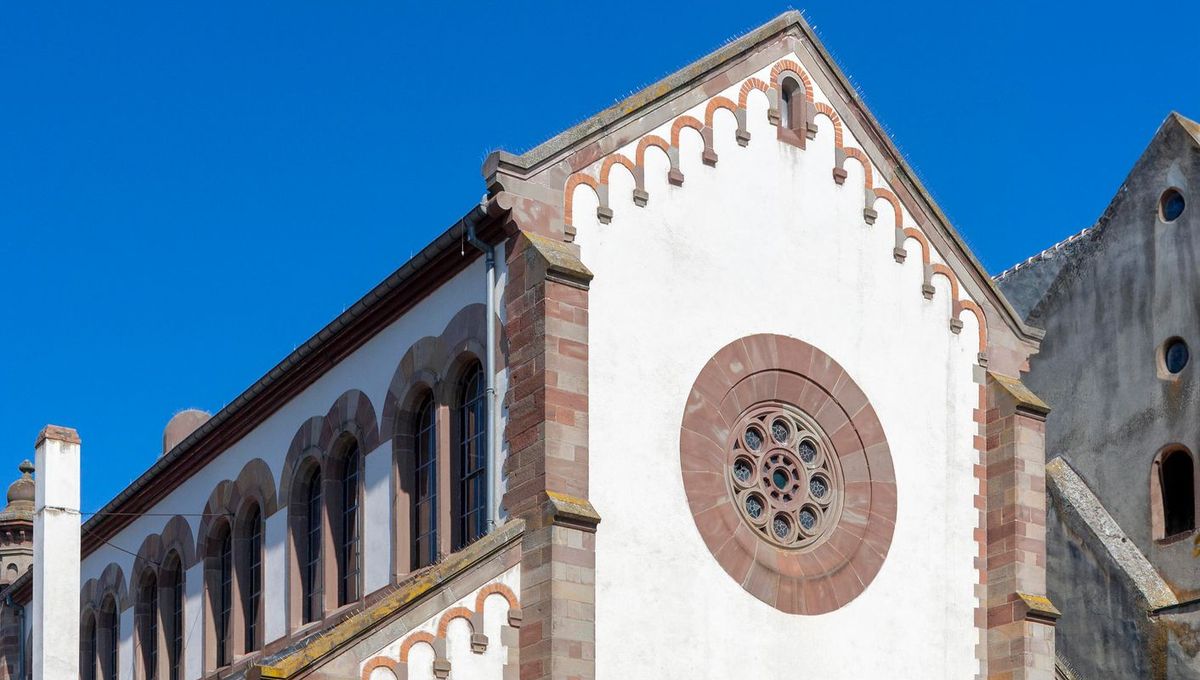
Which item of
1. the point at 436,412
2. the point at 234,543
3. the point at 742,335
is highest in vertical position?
the point at 742,335

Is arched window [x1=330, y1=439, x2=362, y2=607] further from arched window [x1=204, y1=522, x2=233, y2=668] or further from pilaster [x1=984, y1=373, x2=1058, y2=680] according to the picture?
pilaster [x1=984, y1=373, x2=1058, y2=680]

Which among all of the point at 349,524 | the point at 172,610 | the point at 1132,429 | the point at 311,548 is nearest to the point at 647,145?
the point at 349,524

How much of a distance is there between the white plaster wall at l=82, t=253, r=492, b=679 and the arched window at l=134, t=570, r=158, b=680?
A: 530mm

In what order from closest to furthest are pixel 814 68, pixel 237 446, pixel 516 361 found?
1. pixel 516 361
2. pixel 814 68
3. pixel 237 446

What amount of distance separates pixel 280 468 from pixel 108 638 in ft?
30.7

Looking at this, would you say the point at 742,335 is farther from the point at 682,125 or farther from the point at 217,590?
the point at 217,590

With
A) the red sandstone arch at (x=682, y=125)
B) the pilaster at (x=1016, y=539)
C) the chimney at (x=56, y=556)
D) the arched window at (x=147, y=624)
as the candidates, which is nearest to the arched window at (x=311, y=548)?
the chimney at (x=56, y=556)

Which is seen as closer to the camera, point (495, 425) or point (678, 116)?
point (495, 425)

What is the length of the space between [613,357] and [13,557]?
1195 inches

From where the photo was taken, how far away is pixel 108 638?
40.4 m

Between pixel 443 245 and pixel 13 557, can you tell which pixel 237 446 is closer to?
pixel 443 245

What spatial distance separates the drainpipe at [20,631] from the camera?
142 feet

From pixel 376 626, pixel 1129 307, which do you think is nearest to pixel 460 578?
pixel 376 626

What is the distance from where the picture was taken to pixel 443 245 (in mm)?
27031
